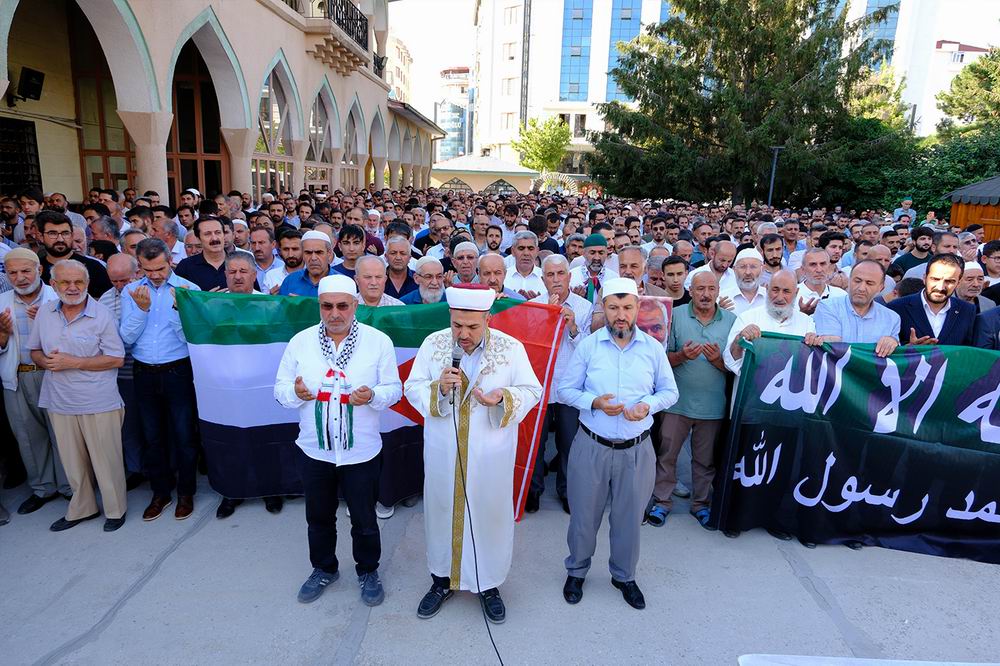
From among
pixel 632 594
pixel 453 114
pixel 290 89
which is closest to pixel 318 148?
pixel 290 89

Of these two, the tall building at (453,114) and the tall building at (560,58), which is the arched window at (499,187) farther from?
the tall building at (453,114)

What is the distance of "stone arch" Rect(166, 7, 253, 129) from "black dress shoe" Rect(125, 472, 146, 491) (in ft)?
33.2

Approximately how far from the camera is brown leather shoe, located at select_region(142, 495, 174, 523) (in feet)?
15.0

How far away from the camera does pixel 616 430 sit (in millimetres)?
3615

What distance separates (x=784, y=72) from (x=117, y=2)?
964 inches

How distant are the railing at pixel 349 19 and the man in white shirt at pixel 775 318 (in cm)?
1742

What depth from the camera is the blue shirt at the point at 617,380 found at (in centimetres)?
363

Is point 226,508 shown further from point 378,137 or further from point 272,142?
point 378,137

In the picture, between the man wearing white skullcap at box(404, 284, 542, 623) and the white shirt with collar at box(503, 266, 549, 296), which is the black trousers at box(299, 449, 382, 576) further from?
the white shirt with collar at box(503, 266, 549, 296)

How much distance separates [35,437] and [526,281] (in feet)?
12.9

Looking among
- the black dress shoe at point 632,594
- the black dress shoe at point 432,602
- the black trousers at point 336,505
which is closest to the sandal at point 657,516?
the black dress shoe at point 632,594

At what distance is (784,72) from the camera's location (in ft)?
86.9

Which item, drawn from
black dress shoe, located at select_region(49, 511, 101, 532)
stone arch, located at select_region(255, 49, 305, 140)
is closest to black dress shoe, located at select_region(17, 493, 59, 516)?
black dress shoe, located at select_region(49, 511, 101, 532)

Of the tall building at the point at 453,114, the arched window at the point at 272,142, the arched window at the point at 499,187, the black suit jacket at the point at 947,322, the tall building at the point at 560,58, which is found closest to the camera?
the black suit jacket at the point at 947,322
